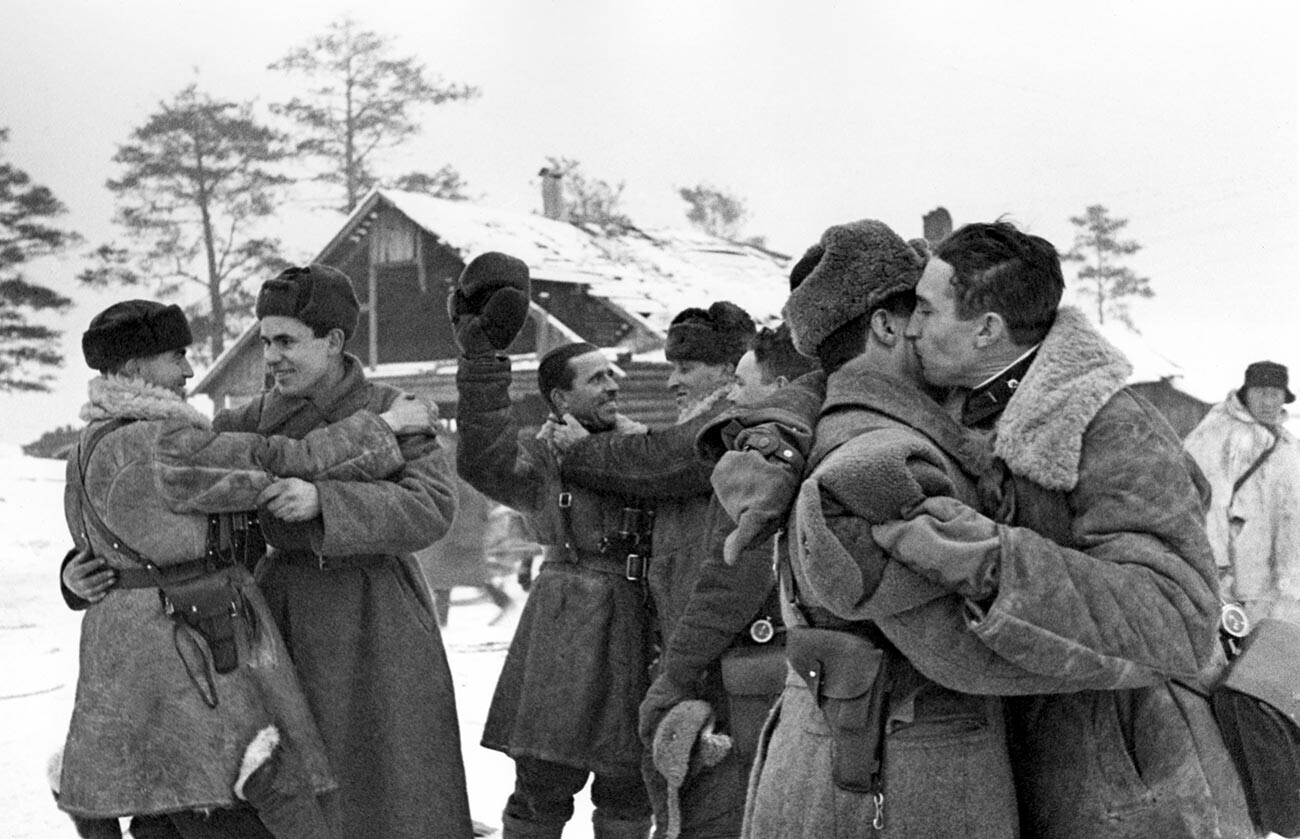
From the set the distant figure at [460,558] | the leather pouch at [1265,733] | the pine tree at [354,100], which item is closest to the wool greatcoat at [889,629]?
the leather pouch at [1265,733]

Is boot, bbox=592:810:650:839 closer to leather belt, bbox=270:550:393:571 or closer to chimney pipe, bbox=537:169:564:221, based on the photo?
leather belt, bbox=270:550:393:571

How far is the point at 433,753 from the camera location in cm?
319

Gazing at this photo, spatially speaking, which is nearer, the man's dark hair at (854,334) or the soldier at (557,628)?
the man's dark hair at (854,334)

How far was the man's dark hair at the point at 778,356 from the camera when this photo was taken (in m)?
3.10

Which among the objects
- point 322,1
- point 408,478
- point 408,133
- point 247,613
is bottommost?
point 247,613

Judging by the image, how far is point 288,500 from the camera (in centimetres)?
290

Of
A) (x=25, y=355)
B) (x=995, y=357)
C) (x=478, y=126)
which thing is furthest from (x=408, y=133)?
(x=995, y=357)

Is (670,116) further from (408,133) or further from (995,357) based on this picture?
(995,357)

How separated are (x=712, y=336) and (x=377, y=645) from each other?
1.23 metres

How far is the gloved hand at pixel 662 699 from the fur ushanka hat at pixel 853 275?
1.25m

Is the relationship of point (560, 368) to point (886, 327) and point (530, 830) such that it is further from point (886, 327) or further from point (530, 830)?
point (886, 327)

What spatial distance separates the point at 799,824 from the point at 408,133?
1617 centimetres

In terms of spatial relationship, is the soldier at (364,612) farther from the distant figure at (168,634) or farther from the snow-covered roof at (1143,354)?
the snow-covered roof at (1143,354)

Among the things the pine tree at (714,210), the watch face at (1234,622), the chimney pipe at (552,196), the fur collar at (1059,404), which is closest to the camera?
the fur collar at (1059,404)
